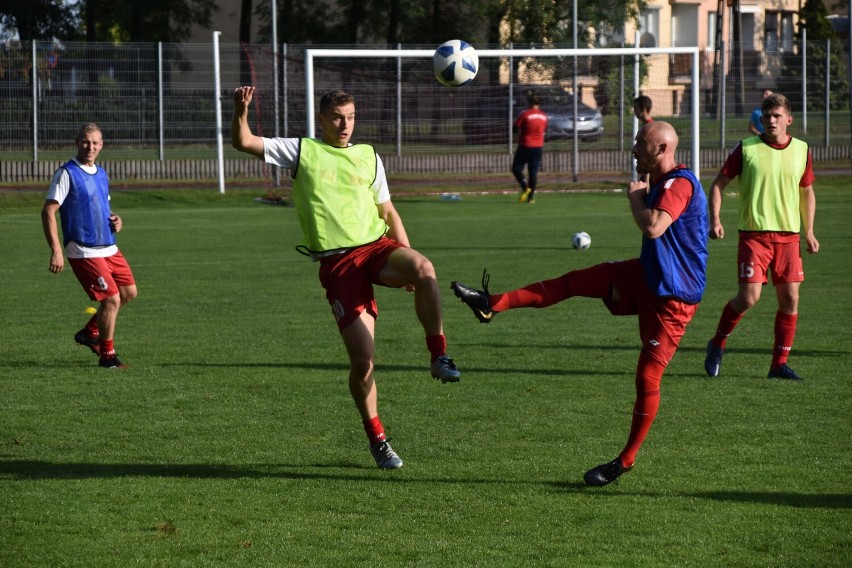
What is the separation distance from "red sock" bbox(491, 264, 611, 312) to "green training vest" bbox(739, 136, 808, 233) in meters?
3.17

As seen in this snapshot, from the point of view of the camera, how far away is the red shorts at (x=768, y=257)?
9.34 m

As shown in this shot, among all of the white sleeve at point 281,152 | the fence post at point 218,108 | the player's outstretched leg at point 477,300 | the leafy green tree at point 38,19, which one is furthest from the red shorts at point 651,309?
the leafy green tree at point 38,19

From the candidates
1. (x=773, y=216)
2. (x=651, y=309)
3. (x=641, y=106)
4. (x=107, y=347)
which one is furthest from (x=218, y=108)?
(x=651, y=309)

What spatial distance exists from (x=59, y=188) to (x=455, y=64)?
3.32 meters

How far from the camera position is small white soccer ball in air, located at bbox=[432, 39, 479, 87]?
10.2 m

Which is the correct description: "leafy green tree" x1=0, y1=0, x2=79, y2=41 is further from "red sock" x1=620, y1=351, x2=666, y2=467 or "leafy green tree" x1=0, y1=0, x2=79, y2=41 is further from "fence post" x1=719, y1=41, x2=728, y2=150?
"red sock" x1=620, y1=351, x2=666, y2=467

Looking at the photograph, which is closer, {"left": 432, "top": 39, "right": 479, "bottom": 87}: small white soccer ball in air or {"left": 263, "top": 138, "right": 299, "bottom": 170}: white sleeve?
{"left": 263, "top": 138, "right": 299, "bottom": 170}: white sleeve

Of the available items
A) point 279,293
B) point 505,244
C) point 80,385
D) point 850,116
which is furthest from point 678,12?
point 80,385

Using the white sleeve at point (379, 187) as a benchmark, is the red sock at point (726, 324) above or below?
below

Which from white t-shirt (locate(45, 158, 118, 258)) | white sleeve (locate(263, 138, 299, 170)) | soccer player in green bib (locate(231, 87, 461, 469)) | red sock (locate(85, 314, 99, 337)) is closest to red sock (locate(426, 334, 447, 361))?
soccer player in green bib (locate(231, 87, 461, 469))

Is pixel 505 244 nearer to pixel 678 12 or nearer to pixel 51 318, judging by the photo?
pixel 51 318

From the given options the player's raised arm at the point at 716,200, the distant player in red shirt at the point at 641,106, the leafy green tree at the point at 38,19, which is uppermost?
the leafy green tree at the point at 38,19

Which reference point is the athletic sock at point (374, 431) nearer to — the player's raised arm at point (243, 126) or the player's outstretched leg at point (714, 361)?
the player's raised arm at point (243, 126)

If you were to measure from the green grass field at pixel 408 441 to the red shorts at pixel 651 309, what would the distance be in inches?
28.1
